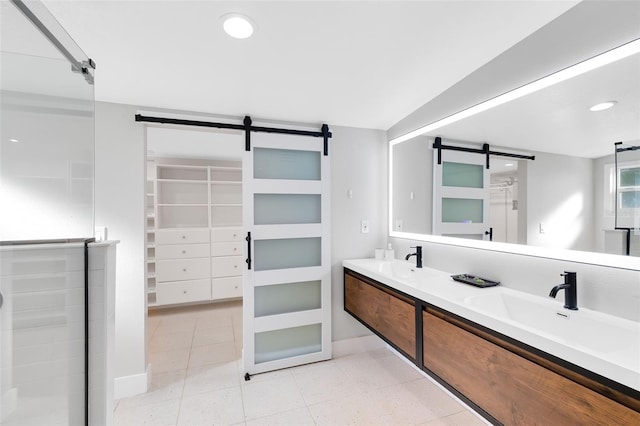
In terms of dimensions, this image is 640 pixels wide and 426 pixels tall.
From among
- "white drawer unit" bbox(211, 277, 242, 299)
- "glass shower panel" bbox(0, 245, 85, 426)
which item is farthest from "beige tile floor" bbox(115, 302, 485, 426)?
"white drawer unit" bbox(211, 277, 242, 299)

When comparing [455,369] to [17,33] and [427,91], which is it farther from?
[17,33]

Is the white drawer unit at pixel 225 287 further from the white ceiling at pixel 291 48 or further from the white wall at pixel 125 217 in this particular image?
the white ceiling at pixel 291 48

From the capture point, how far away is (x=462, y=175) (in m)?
2.05

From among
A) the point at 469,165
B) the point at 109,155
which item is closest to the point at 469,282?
the point at 469,165

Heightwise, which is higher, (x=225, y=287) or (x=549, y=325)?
(x=549, y=325)

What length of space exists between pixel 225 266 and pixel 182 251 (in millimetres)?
649

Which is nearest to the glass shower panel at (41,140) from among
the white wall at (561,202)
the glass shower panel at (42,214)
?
the glass shower panel at (42,214)

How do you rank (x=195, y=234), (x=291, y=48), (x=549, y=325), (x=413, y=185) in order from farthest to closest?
(x=195, y=234)
(x=413, y=185)
(x=291, y=48)
(x=549, y=325)

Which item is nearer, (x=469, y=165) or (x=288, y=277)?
(x=469, y=165)

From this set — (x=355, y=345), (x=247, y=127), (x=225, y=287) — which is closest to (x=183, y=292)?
(x=225, y=287)

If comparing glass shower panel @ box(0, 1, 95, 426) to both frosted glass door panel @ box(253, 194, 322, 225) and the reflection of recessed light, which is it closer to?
frosted glass door panel @ box(253, 194, 322, 225)

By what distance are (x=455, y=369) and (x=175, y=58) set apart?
91.8 inches

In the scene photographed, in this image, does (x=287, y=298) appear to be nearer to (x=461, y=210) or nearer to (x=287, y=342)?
(x=287, y=342)

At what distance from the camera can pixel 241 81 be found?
1869mm
